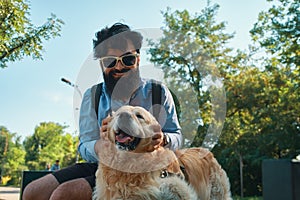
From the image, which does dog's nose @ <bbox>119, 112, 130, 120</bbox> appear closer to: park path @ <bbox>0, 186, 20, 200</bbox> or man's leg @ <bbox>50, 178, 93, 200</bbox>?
man's leg @ <bbox>50, 178, 93, 200</bbox>

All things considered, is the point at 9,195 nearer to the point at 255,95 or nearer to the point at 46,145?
the point at 255,95

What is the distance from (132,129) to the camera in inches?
88.5

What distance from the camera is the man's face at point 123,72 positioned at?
93.4 inches

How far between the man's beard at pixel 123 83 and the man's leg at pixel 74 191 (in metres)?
0.57

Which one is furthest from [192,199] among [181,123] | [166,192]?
[181,123]

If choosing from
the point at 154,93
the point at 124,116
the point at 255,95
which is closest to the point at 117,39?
the point at 154,93

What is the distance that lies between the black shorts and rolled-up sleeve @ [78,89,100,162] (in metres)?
0.15

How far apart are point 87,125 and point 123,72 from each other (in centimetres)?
40

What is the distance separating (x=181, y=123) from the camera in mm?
2504

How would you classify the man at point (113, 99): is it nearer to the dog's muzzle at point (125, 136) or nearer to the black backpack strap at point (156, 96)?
the black backpack strap at point (156, 96)

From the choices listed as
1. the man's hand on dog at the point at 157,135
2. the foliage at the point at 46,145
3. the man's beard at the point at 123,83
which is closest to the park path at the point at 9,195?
the man's beard at the point at 123,83

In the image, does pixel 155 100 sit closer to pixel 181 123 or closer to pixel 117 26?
pixel 181 123

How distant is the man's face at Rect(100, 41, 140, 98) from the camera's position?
2373mm

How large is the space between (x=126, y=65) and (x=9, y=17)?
7.16m
